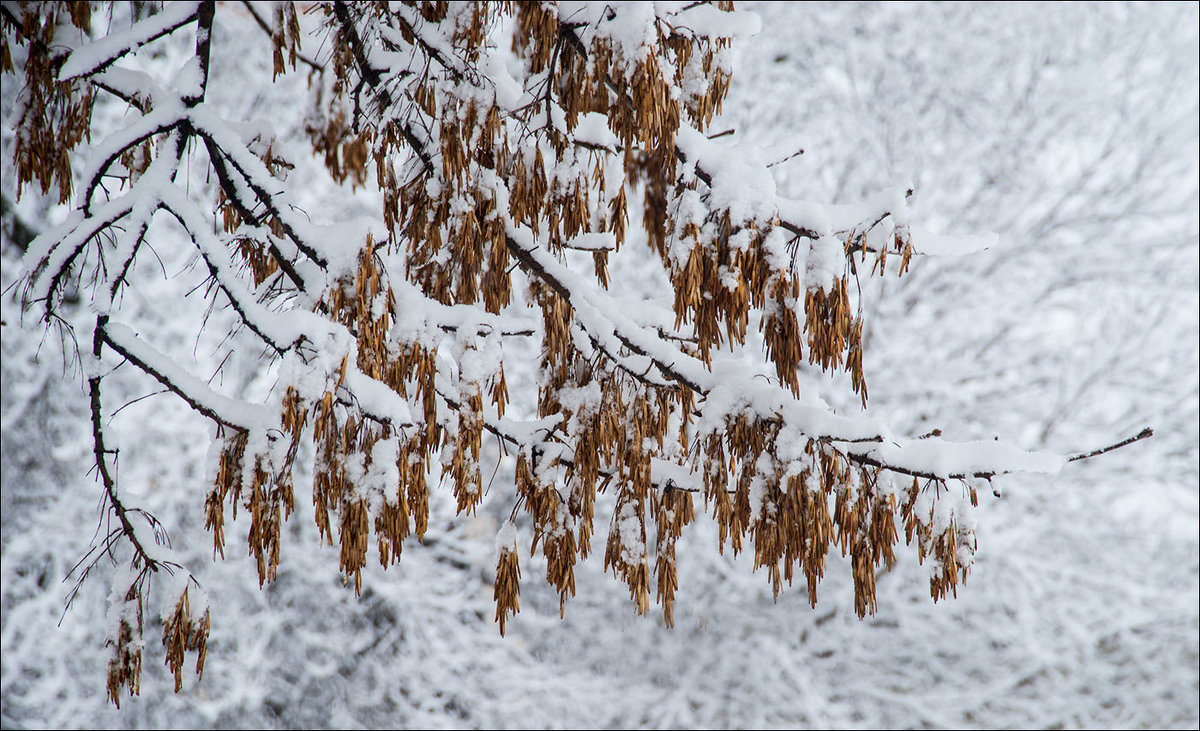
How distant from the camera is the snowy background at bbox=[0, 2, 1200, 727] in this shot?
4.41 m

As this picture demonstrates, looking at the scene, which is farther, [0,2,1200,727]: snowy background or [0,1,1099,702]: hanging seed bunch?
[0,2,1200,727]: snowy background

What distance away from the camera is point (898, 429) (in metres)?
5.48

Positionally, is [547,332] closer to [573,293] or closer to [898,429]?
[573,293]

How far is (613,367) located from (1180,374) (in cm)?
506

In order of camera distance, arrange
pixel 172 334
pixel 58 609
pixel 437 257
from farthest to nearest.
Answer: pixel 172 334 → pixel 58 609 → pixel 437 257

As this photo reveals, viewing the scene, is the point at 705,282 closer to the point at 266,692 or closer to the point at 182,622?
the point at 182,622

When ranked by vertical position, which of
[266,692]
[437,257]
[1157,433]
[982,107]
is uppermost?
[982,107]

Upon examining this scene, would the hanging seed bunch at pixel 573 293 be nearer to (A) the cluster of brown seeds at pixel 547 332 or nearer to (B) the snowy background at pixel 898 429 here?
(A) the cluster of brown seeds at pixel 547 332

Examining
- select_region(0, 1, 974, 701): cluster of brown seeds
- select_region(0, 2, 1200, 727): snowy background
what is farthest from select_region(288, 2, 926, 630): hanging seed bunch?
select_region(0, 2, 1200, 727): snowy background

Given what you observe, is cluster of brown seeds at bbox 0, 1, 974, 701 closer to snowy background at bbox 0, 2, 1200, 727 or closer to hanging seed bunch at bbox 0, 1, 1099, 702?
hanging seed bunch at bbox 0, 1, 1099, 702

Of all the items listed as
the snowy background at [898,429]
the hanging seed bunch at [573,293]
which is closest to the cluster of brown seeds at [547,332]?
the hanging seed bunch at [573,293]

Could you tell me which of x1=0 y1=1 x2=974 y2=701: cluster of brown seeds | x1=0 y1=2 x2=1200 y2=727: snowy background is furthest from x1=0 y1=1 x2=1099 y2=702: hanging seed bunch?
x1=0 y1=2 x2=1200 y2=727: snowy background

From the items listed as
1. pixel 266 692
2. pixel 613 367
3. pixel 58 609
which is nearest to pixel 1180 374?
pixel 613 367

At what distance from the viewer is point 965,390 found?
550cm
